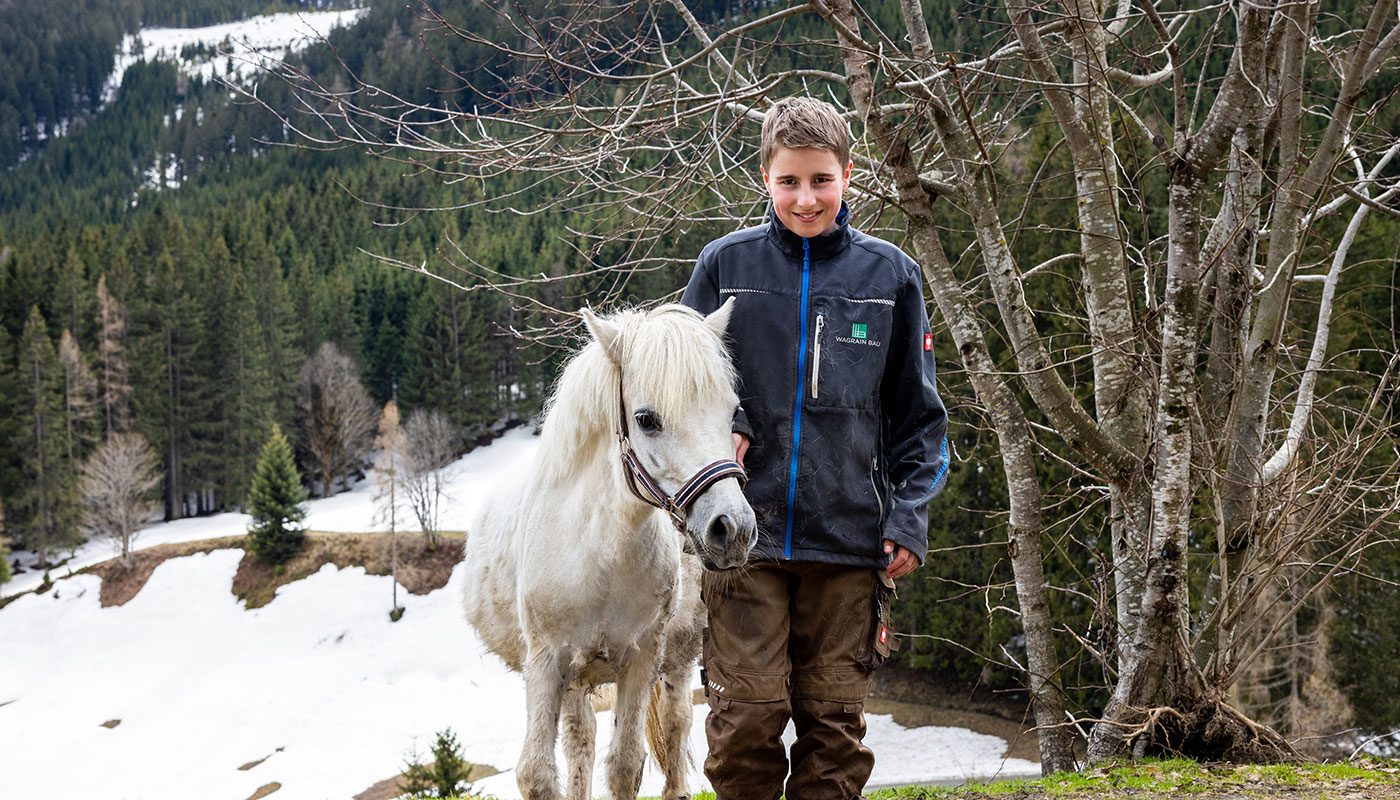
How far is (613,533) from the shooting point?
3066 mm

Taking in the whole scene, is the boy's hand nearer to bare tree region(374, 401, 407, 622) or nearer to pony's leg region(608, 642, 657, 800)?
pony's leg region(608, 642, 657, 800)

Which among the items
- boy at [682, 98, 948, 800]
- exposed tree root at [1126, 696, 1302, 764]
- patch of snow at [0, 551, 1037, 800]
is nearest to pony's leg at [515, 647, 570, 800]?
boy at [682, 98, 948, 800]

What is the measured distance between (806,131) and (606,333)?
2.48ft

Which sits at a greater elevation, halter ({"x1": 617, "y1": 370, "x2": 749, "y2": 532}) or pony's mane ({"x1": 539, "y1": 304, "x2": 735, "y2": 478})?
pony's mane ({"x1": 539, "y1": 304, "x2": 735, "y2": 478})

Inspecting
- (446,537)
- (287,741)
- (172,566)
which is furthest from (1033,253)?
(172,566)

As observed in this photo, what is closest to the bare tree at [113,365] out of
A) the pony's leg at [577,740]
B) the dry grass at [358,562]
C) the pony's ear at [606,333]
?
the dry grass at [358,562]

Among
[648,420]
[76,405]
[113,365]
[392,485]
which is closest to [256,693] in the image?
[392,485]

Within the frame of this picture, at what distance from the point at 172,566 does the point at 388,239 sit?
3817 centimetres

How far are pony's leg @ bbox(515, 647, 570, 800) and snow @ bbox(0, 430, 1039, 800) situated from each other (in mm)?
13615

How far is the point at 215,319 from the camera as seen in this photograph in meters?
49.7

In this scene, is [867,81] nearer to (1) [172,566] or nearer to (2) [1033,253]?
(2) [1033,253]

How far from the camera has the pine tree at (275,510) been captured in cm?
3328

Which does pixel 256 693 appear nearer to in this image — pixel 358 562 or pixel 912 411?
pixel 358 562

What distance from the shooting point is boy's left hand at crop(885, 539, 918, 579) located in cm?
248
